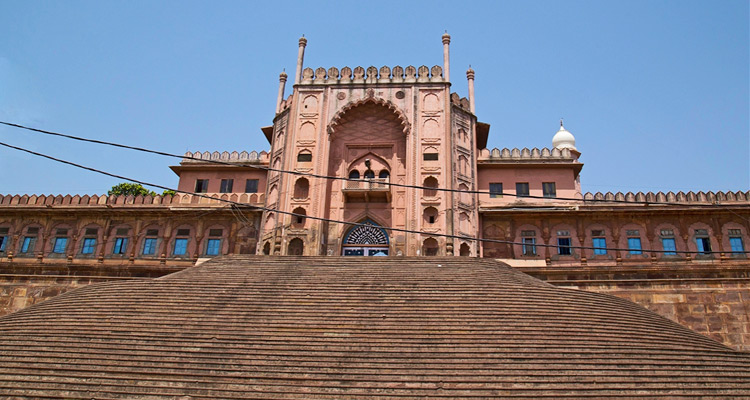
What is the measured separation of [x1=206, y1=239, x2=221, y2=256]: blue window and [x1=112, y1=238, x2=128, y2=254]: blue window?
165 inches

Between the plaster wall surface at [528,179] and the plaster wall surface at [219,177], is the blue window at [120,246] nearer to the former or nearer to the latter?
the plaster wall surface at [219,177]

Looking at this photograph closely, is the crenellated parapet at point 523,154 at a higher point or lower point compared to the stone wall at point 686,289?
higher

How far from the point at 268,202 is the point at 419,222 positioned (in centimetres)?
724

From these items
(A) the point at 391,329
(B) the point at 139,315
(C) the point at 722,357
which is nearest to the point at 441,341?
(A) the point at 391,329

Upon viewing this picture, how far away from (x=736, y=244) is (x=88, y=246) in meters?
30.1

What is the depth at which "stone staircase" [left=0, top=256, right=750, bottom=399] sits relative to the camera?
10688 millimetres

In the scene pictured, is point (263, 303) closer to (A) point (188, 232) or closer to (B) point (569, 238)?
(A) point (188, 232)

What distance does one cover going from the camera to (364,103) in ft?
87.2

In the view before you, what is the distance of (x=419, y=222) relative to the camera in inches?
955

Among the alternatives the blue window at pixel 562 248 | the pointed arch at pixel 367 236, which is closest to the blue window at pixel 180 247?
the pointed arch at pixel 367 236

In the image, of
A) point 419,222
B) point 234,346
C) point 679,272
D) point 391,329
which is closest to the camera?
point 234,346

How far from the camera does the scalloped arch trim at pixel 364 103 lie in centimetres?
2584

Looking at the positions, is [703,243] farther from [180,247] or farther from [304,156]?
[180,247]

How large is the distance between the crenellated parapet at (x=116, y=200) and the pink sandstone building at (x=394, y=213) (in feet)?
0.25
